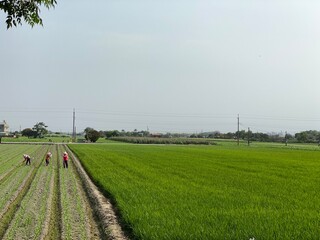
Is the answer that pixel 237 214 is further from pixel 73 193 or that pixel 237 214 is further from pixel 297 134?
pixel 297 134

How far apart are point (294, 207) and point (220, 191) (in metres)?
3.77

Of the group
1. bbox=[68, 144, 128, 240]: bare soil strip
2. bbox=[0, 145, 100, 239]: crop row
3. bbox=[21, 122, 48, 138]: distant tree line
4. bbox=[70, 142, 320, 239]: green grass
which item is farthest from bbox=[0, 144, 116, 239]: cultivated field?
bbox=[21, 122, 48, 138]: distant tree line

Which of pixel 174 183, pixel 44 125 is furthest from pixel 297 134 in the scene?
pixel 174 183

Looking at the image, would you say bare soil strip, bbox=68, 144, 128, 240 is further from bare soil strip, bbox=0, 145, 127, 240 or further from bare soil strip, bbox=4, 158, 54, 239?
bare soil strip, bbox=4, 158, 54, 239

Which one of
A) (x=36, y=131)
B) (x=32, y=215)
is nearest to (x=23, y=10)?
(x=32, y=215)

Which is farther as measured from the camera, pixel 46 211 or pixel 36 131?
pixel 36 131

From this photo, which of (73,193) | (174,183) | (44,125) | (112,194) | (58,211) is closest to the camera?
(58,211)

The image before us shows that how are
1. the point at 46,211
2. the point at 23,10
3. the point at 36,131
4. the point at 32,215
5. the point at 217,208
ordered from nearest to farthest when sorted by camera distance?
1. the point at 23,10
2. the point at 32,215
3. the point at 217,208
4. the point at 46,211
5. the point at 36,131

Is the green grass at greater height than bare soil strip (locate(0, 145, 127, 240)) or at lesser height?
greater

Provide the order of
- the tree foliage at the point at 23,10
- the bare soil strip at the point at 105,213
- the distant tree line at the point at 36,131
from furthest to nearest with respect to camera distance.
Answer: the distant tree line at the point at 36,131 < the bare soil strip at the point at 105,213 < the tree foliage at the point at 23,10

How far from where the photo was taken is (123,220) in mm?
11289

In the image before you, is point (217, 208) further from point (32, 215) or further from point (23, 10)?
point (23, 10)

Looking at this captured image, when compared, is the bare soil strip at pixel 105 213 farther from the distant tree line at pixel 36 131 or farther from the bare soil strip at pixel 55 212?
the distant tree line at pixel 36 131

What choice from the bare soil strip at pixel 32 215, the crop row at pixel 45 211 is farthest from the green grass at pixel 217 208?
the bare soil strip at pixel 32 215
